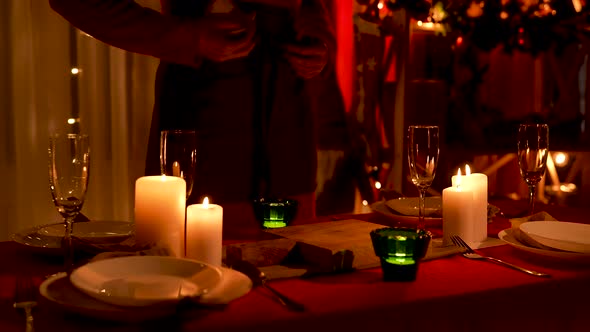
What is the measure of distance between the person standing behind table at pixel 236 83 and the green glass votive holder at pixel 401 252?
0.57 meters

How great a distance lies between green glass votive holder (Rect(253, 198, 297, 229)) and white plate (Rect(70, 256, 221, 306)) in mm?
379

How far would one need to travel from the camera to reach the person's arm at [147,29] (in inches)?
54.5

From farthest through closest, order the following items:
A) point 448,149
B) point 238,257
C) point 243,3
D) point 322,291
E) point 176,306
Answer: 1. point 448,149
2. point 243,3
3. point 238,257
4. point 322,291
5. point 176,306

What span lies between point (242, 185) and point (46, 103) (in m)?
0.99

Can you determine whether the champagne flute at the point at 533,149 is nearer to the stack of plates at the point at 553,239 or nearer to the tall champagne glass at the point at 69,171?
the stack of plates at the point at 553,239

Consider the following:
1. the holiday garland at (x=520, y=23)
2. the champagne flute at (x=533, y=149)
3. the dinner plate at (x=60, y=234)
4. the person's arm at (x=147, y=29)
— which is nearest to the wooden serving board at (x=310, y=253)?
the dinner plate at (x=60, y=234)

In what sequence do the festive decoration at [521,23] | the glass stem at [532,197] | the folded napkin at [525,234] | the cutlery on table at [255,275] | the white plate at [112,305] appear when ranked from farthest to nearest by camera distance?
the festive decoration at [521,23], the glass stem at [532,197], the folded napkin at [525,234], the cutlery on table at [255,275], the white plate at [112,305]

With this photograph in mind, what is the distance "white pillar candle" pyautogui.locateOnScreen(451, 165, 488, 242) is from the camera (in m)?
1.16

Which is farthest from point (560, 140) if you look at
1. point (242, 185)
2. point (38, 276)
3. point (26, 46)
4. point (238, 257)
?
point (38, 276)

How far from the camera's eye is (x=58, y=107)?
2312 millimetres

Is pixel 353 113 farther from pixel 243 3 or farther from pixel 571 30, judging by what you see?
pixel 243 3

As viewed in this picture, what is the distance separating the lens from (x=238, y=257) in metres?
1.00

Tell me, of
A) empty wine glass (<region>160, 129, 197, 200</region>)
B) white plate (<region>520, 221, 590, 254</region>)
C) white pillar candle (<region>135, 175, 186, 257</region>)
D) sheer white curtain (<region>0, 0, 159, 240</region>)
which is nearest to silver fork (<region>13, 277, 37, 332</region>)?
white pillar candle (<region>135, 175, 186, 257</region>)

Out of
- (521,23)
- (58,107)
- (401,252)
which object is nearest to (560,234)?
(401,252)
